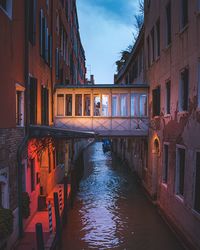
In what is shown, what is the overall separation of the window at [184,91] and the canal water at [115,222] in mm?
4295

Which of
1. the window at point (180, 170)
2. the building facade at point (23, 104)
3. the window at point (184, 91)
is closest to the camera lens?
the building facade at point (23, 104)

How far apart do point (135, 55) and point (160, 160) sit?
10.7 meters

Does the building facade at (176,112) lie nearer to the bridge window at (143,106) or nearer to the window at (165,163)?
the window at (165,163)

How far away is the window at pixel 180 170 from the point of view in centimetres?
1202

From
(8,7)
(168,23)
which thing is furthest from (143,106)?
(8,7)

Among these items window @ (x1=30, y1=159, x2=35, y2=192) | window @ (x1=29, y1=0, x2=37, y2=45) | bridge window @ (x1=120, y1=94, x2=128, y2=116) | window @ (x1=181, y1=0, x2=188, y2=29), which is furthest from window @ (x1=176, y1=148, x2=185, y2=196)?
bridge window @ (x1=120, y1=94, x2=128, y2=116)

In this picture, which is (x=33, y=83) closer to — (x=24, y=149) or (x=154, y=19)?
(x=24, y=149)

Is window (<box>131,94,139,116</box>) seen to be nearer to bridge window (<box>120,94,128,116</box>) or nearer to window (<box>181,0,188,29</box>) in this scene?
bridge window (<box>120,94,128,116</box>)

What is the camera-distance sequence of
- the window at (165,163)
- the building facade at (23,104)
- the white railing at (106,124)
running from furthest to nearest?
1. the white railing at (106,124)
2. the window at (165,163)
3. the building facade at (23,104)

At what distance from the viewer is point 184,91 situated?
1205 centimetres

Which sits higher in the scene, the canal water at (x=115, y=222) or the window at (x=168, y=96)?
the window at (x=168, y=96)

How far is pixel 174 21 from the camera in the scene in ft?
42.4

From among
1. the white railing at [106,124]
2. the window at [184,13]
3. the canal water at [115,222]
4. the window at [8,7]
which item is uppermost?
the window at [184,13]

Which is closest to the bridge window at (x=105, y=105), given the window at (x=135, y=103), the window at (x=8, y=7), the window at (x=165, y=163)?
the window at (x=135, y=103)
